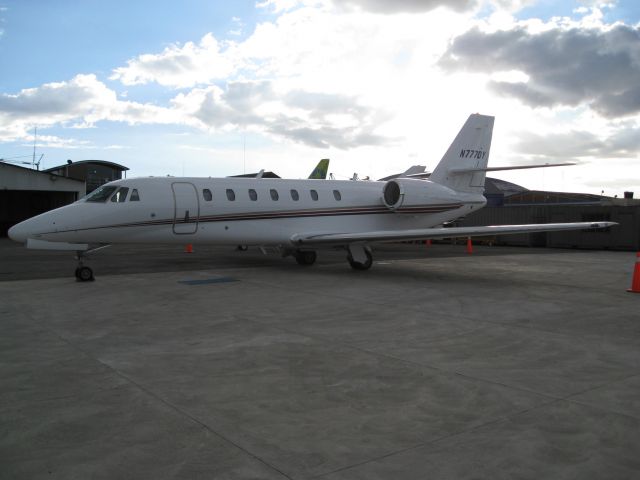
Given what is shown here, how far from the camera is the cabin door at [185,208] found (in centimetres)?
1423

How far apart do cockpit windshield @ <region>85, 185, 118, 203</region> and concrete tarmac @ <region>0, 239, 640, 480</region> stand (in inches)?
143

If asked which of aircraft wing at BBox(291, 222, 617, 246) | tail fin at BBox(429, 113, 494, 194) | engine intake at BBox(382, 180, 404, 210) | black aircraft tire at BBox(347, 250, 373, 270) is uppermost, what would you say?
tail fin at BBox(429, 113, 494, 194)

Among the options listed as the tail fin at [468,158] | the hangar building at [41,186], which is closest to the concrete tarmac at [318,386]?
the tail fin at [468,158]

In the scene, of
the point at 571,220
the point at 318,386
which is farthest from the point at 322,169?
the point at 318,386

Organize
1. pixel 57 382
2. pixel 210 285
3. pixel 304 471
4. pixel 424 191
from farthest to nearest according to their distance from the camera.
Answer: pixel 424 191, pixel 210 285, pixel 57 382, pixel 304 471

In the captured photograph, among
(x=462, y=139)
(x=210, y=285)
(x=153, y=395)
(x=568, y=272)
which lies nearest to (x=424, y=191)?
(x=462, y=139)

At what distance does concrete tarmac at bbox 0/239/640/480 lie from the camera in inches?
138

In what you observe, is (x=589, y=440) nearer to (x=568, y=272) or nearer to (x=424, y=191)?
(x=568, y=272)

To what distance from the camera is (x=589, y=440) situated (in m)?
3.81

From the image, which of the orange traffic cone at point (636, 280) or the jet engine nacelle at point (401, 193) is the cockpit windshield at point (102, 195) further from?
the orange traffic cone at point (636, 280)

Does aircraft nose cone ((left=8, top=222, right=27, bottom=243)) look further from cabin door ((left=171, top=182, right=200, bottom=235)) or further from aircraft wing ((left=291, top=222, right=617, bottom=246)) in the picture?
aircraft wing ((left=291, top=222, right=617, bottom=246))

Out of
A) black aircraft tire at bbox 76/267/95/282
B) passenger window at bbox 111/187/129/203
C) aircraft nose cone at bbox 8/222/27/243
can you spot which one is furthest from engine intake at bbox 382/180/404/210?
aircraft nose cone at bbox 8/222/27/243

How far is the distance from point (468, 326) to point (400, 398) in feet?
11.3

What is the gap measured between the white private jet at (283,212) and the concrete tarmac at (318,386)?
296 centimetres
